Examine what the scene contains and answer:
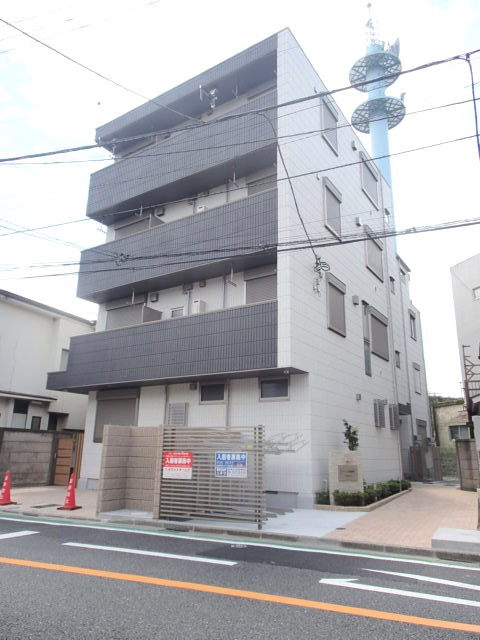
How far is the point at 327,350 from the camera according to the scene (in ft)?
46.9

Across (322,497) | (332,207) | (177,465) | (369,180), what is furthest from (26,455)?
(369,180)

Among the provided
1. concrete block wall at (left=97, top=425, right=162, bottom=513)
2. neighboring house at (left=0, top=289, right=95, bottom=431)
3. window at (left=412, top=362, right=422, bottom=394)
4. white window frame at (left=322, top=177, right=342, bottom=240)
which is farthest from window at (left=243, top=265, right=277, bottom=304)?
window at (left=412, top=362, right=422, bottom=394)

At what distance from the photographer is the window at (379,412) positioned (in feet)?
57.9

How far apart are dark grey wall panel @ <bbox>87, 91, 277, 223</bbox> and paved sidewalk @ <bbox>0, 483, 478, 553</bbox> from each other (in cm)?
1036

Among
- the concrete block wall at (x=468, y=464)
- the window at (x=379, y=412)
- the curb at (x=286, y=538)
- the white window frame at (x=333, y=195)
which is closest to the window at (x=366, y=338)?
the window at (x=379, y=412)

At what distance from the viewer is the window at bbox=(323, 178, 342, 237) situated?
15.9 metres

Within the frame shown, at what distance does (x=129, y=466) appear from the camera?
1107cm

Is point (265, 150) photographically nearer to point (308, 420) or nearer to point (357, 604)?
point (308, 420)

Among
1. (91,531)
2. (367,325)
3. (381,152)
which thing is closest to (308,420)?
(91,531)

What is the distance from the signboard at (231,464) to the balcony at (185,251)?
6.16 metres

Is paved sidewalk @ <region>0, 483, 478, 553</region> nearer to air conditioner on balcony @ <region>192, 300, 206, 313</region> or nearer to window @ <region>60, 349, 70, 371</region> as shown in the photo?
air conditioner on balcony @ <region>192, 300, 206, 313</region>

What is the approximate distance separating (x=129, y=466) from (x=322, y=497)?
4872 mm

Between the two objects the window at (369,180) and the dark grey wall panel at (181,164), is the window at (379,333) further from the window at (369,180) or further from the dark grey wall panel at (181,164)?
the dark grey wall panel at (181,164)

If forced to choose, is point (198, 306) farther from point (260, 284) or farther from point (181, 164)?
point (181, 164)
